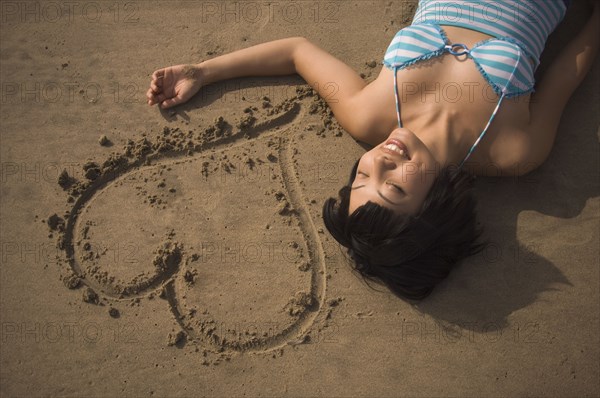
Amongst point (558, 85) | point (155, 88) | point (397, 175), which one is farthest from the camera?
point (155, 88)

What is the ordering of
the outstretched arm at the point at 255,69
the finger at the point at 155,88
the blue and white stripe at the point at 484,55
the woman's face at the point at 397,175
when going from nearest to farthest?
the woman's face at the point at 397,175
the blue and white stripe at the point at 484,55
the outstretched arm at the point at 255,69
the finger at the point at 155,88

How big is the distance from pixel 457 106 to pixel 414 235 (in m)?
0.74

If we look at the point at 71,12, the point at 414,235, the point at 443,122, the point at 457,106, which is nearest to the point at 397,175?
the point at 414,235

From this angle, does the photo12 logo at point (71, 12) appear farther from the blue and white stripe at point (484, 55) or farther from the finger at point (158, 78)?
the blue and white stripe at point (484, 55)

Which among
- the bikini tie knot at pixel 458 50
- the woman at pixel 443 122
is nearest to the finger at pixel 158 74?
the woman at pixel 443 122

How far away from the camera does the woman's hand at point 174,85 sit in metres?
3.04

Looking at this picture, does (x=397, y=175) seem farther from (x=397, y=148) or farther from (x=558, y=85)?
(x=558, y=85)

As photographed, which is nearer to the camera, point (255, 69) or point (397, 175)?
A: point (397, 175)

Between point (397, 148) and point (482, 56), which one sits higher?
point (482, 56)

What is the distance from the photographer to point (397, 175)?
2.30 meters

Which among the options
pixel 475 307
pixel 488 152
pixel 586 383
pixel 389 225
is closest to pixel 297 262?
pixel 389 225

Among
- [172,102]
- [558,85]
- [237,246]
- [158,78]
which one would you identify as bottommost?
[237,246]

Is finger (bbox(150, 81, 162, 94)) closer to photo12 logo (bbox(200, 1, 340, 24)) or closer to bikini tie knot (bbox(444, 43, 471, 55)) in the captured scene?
photo12 logo (bbox(200, 1, 340, 24))

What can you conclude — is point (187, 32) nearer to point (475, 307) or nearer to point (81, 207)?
point (81, 207)
